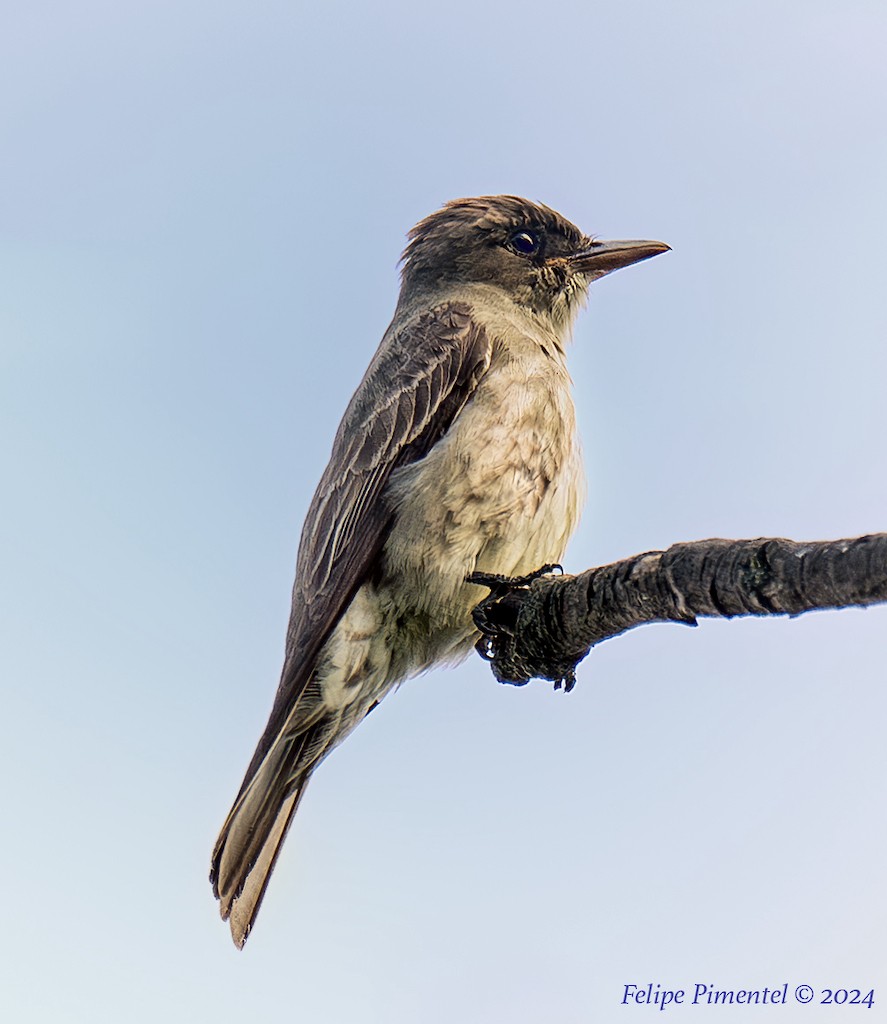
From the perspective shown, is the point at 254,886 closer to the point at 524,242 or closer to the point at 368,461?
the point at 368,461

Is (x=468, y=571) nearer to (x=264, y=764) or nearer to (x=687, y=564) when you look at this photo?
(x=264, y=764)

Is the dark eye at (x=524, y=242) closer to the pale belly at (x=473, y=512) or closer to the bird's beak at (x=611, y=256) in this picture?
the bird's beak at (x=611, y=256)

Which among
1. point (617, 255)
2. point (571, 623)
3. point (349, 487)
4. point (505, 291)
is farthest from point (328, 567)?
point (617, 255)

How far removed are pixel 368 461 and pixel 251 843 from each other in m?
1.65

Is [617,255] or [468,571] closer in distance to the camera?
[468,571]

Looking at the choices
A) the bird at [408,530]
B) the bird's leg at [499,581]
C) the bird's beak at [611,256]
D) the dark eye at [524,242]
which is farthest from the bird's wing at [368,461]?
the bird's beak at [611,256]

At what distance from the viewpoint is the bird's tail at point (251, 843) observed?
5.12m

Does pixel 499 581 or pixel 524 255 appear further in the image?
pixel 524 255

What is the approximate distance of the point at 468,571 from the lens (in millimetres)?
5059

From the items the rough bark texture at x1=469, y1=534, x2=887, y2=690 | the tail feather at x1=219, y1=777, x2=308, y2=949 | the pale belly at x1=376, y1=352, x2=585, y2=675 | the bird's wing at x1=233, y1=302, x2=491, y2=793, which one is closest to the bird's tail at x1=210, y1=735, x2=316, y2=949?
the tail feather at x1=219, y1=777, x2=308, y2=949

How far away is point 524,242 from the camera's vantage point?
640 centimetres

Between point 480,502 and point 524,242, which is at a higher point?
point 524,242

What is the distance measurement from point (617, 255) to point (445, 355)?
4.27ft

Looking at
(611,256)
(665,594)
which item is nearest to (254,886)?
(665,594)
